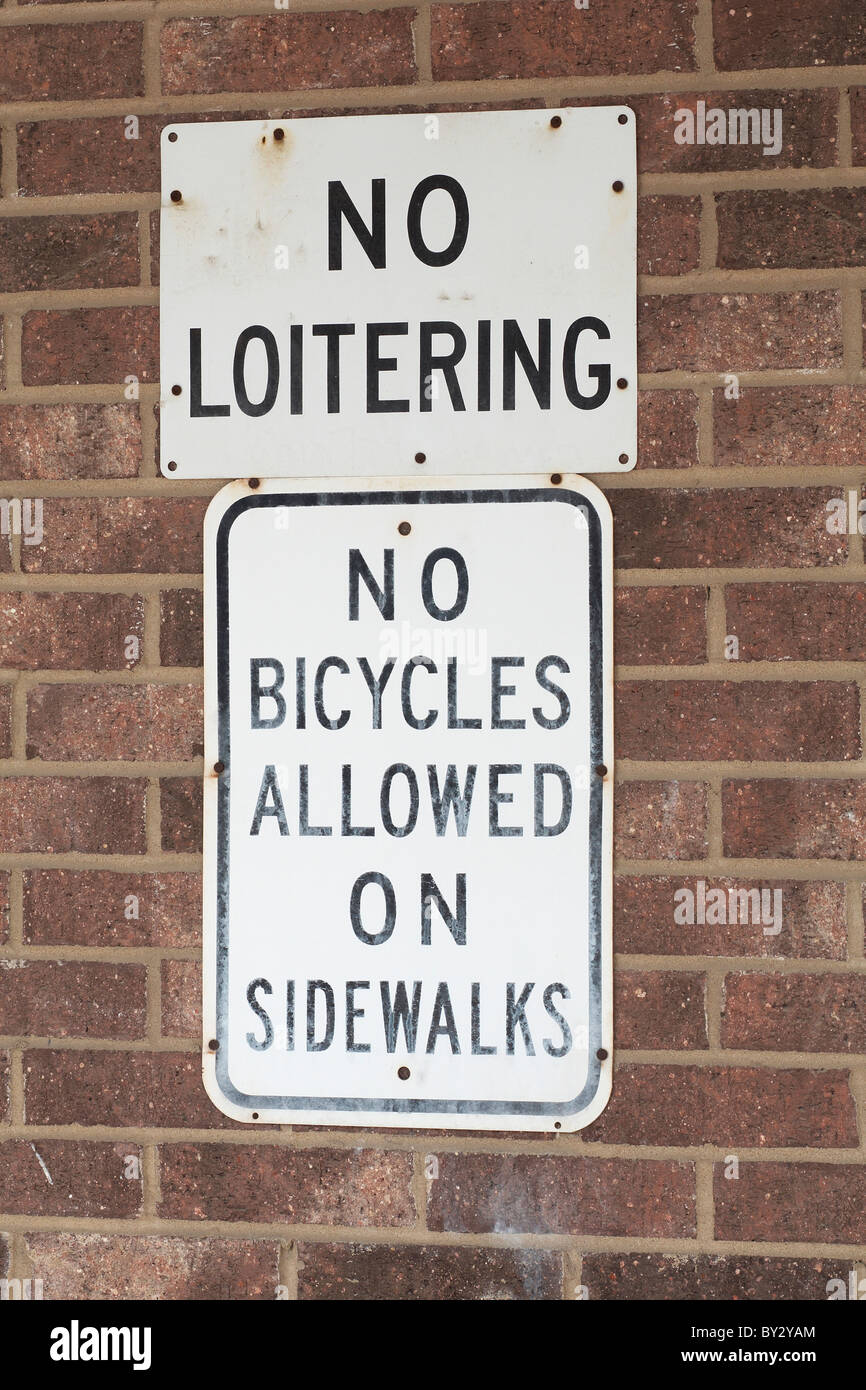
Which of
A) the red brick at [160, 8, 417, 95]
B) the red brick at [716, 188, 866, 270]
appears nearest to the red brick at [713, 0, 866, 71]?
the red brick at [716, 188, 866, 270]

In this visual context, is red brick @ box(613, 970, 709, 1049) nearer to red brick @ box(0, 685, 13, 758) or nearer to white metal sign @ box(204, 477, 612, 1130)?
white metal sign @ box(204, 477, 612, 1130)

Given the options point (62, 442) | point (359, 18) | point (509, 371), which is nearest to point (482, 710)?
point (509, 371)

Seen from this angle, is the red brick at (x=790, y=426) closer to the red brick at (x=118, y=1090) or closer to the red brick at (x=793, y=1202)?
the red brick at (x=793, y=1202)

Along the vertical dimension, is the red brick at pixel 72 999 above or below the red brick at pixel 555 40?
below

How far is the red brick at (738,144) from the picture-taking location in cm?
130

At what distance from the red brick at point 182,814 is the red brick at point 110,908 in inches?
1.6

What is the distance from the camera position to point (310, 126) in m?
1.34

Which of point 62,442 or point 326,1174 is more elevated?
point 62,442

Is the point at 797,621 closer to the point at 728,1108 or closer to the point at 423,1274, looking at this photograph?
the point at 728,1108

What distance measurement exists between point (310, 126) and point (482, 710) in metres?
0.78

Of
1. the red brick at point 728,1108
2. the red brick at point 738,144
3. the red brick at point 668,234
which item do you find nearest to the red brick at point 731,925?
the red brick at point 728,1108
